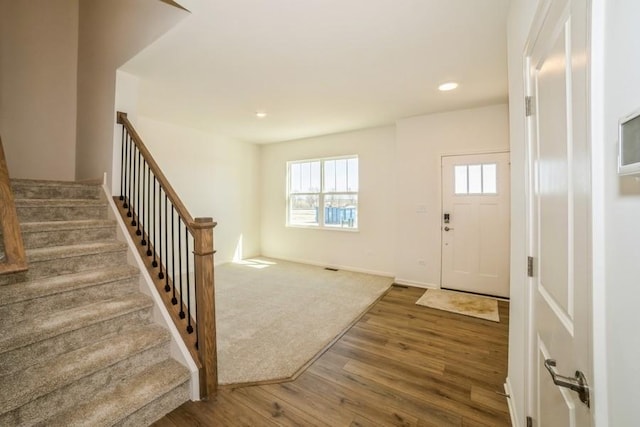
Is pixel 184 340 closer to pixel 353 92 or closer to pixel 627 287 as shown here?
pixel 627 287

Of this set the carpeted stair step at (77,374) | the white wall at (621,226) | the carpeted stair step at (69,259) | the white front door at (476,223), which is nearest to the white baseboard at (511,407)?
the white wall at (621,226)

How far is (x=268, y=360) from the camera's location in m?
2.24

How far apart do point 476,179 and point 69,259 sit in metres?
4.51

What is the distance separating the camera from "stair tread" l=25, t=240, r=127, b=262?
6.23ft

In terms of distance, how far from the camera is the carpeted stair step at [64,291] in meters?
1.63

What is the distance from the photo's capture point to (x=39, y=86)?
3162mm

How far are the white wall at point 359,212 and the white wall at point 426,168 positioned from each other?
364 millimetres

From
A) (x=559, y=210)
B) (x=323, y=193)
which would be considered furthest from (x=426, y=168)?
(x=559, y=210)

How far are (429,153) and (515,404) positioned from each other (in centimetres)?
319

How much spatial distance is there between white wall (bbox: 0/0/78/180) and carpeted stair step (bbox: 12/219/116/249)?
1601mm

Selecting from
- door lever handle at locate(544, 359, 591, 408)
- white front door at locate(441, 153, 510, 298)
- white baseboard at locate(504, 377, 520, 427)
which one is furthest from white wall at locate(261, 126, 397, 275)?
door lever handle at locate(544, 359, 591, 408)

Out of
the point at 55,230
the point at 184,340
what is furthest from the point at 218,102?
the point at 184,340

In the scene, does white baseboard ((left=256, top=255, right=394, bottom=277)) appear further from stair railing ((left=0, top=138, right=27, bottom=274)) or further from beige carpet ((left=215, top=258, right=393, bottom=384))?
stair railing ((left=0, top=138, right=27, bottom=274))

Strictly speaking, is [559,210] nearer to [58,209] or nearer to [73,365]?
[73,365]
